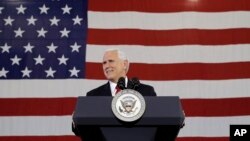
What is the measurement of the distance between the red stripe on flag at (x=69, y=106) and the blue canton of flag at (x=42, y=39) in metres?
0.21

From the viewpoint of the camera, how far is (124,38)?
12.0 ft

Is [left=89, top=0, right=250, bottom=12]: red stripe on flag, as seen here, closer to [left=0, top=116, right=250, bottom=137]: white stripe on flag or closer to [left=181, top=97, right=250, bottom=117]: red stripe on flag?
[left=181, top=97, right=250, bottom=117]: red stripe on flag

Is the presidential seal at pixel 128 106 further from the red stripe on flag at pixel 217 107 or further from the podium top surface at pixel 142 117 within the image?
the red stripe on flag at pixel 217 107

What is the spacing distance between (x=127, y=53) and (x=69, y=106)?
2.19 feet

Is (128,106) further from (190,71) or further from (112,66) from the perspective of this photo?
(190,71)

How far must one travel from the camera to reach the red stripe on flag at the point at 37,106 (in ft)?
11.6

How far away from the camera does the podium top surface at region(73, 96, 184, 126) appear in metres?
1.03

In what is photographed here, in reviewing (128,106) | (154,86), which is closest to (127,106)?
(128,106)

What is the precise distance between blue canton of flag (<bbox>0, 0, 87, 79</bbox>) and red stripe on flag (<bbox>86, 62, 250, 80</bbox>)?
22 centimetres

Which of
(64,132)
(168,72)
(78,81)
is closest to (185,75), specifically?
(168,72)

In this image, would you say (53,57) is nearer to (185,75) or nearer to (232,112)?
(185,75)

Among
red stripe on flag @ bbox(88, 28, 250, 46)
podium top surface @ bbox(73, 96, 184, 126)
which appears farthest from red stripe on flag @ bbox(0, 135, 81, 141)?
podium top surface @ bbox(73, 96, 184, 126)

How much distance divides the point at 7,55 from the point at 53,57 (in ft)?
1.31

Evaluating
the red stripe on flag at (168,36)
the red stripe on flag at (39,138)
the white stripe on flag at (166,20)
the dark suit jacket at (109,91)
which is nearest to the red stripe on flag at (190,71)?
the red stripe on flag at (168,36)
